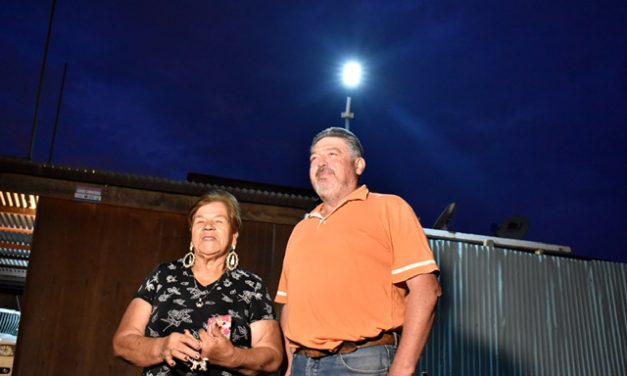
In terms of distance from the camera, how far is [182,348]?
8.56 ft

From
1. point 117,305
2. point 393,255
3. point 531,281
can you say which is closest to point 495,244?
point 531,281

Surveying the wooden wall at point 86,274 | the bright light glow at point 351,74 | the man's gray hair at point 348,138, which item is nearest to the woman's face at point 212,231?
the man's gray hair at point 348,138

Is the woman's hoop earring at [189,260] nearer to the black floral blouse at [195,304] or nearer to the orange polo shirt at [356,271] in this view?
the black floral blouse at [195,304]

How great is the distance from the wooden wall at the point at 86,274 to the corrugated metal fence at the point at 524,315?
325 centimetres

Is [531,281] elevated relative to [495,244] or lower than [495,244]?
lower

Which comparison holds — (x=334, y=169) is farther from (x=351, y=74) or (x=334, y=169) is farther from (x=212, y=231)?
(x=351, y=74)

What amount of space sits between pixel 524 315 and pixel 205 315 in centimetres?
532

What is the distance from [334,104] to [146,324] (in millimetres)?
52185

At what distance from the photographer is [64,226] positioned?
312 inches

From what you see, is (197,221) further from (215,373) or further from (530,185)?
(530,185)

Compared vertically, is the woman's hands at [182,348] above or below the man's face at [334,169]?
below

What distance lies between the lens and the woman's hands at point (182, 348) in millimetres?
2611

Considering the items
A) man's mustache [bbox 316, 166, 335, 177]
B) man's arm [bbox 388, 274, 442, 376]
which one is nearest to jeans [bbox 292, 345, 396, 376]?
man's arm [bbox 388, 274, 442, 376]

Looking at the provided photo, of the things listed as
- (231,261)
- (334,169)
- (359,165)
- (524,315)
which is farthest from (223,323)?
(524,315)
